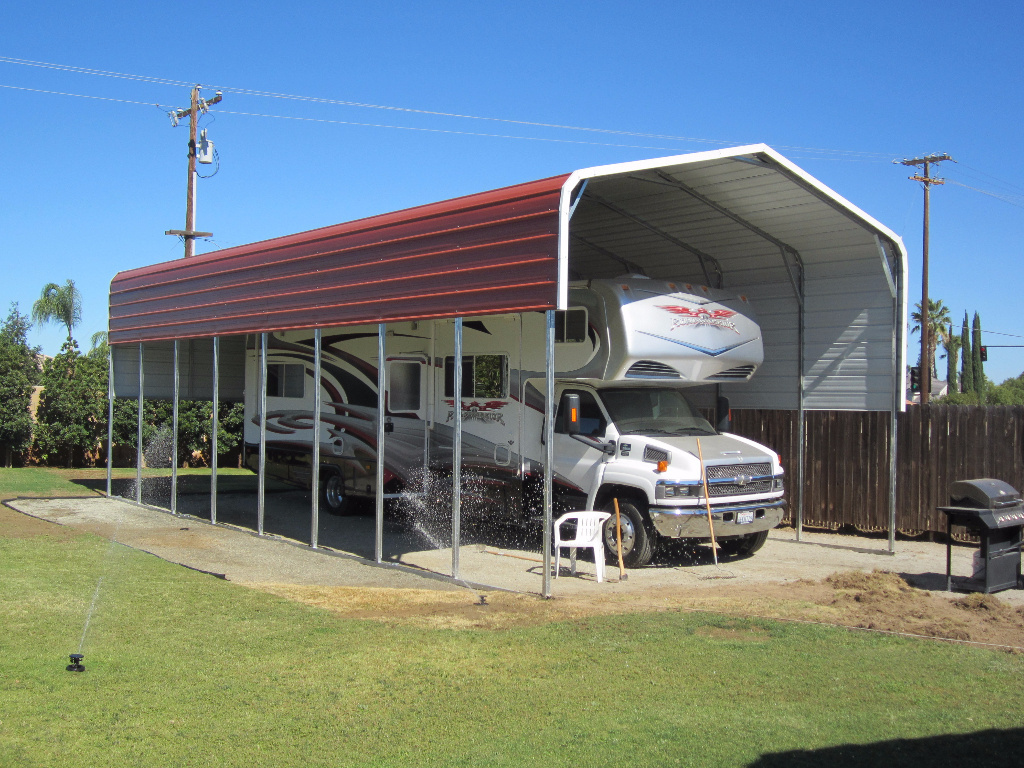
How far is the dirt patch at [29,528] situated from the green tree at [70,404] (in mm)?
10540

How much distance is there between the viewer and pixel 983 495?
31.1 ft

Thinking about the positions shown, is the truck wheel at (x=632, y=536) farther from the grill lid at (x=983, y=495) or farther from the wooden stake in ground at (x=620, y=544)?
the grill lid at (x=983, y=495)

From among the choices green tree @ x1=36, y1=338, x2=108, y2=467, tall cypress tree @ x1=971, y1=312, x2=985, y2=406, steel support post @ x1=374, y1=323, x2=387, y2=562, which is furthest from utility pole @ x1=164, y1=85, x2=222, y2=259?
tall cypress tree @ x1=971, y1=312, x2=985, y2=406

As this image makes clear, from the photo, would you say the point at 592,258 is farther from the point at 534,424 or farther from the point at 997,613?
the point at 997,613

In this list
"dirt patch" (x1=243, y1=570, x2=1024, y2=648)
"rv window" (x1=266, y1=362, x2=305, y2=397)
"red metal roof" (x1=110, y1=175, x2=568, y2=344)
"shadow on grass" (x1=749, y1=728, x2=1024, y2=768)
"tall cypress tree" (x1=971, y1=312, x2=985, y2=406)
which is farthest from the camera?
"tall cypress tree" (x1=971, y1=312, x2=985, y2=406)

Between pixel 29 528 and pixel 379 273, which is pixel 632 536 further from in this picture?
pixel 29 528

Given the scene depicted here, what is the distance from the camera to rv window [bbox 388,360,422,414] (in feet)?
46.1

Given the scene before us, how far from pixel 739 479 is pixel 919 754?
623 centimetres

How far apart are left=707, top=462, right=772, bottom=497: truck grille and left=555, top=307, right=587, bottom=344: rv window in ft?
7.30

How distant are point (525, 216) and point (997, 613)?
5.73 m

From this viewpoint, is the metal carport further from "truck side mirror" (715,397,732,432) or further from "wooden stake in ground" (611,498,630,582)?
"wooden stake in ground" (611,498,630,582)

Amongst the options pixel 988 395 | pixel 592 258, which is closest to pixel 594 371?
pixel 592 258

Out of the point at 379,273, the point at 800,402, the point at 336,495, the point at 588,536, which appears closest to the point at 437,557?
the point at 588,536

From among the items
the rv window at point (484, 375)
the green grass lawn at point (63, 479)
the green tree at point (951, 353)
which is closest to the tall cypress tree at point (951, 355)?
the green tree at point (951, 353)
